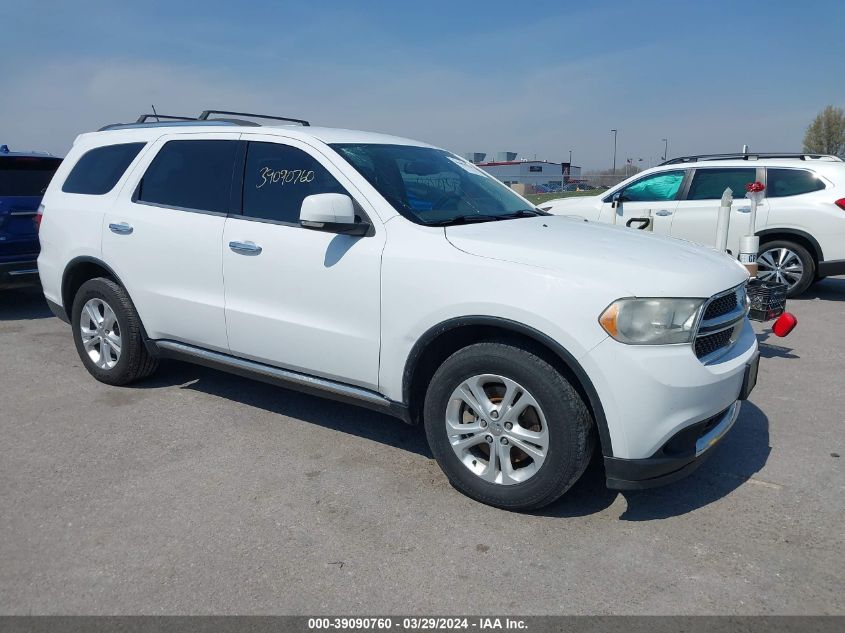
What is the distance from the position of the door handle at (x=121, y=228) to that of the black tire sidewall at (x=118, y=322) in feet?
1.29

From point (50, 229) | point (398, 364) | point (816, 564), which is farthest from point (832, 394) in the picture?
point (50, 229)

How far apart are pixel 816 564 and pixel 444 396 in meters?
1.73

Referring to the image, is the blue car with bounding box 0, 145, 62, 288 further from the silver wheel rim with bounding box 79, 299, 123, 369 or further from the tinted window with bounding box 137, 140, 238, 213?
the tinted window with bounding box 137, 140, 238, 213

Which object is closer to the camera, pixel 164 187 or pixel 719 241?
pixel 164 187

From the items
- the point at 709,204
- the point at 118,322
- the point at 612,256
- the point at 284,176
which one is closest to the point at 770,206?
the point at 709,204

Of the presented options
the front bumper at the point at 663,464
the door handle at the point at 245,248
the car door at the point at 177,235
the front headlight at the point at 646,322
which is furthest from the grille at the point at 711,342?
the car door at the point at 177,235

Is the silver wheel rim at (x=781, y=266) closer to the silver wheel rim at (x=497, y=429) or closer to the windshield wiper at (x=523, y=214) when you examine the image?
the windshield wiper at (x=523, y=214)

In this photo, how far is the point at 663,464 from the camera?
9.85ft

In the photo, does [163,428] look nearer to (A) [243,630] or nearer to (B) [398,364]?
(B) [398,364]

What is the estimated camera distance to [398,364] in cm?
353

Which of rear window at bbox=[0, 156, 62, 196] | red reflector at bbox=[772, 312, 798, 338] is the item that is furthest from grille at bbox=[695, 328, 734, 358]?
rear window at bbox=[0, 156, 62, 196]

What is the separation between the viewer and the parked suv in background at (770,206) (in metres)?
8.34

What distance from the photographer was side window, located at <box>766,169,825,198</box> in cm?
849

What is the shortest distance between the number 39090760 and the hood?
3.19 feet
